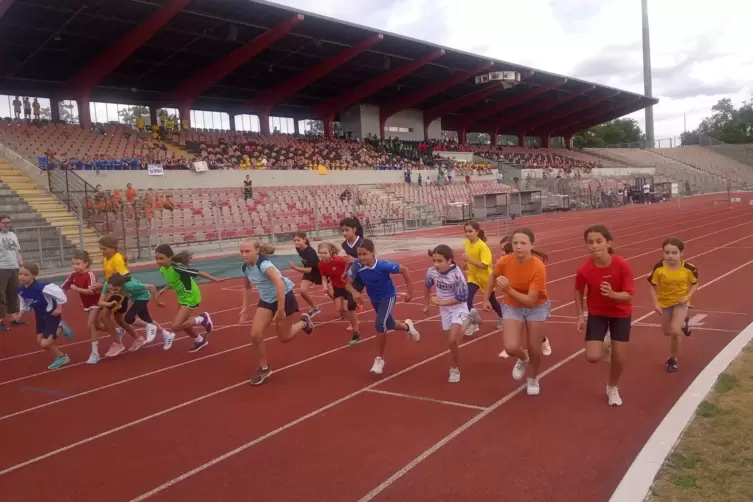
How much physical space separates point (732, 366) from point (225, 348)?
20.1 feet

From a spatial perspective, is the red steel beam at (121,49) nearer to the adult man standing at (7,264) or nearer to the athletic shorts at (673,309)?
the adult man standing at (7,264)

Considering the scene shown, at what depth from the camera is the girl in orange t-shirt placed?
5.51 meters

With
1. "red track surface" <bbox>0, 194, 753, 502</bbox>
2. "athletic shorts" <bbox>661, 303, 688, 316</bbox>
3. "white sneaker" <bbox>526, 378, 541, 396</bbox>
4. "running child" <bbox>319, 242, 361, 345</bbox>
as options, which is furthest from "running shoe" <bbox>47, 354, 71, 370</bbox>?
"athletic shorts" <bbox>661, 303, 688, 316</bbox>

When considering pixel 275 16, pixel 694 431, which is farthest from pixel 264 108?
pixel 694 431

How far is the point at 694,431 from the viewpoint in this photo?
4.54m

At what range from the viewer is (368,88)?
1709 inches

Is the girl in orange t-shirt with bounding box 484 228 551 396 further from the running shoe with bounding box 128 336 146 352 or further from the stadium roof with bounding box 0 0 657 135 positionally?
the stadium roof with bounding box 0 0 657 135

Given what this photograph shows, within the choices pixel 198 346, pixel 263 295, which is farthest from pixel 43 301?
pixel 263 295

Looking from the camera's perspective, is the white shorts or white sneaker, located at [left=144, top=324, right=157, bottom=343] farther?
white sneaker, located at [left=144, top=324, right=157, bottom=343]

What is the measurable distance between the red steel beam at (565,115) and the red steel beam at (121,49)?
4889 cm

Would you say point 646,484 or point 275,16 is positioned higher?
point 275,16

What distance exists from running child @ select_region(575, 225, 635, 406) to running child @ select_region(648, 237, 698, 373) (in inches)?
47.3

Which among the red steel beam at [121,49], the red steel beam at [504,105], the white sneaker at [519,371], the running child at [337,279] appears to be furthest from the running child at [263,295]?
the red steel beam at [504,105]

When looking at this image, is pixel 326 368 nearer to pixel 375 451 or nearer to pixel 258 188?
pixel 375 451
